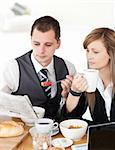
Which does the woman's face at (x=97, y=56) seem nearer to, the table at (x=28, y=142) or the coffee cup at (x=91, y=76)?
the coffee cup at (x=91, y=76)

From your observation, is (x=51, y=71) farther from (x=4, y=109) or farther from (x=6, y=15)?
(x=6, y=15)

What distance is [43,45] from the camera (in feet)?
6.03

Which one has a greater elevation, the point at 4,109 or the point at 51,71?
the point at 51,71

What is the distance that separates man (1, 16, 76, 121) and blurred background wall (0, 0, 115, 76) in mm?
1783

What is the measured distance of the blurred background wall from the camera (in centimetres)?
386

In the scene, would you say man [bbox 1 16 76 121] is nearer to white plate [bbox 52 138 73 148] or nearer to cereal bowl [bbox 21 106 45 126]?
cereal bowl [bbox 21 106 45 126]

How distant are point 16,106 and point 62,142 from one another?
1.05 feet

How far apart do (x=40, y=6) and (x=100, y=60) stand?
8.20 feet

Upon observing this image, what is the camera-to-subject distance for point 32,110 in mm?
1558

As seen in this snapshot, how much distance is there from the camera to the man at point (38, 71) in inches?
72.5

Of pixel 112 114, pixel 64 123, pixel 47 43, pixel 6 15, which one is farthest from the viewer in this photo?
pixel 6 15

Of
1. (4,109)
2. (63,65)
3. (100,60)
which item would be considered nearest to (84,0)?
(63,65)

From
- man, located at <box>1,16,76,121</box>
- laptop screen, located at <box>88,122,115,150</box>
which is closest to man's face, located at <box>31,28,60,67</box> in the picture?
man, located at <box>1,16,76,121</box>

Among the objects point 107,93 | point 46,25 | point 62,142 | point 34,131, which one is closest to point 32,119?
point 34,131
